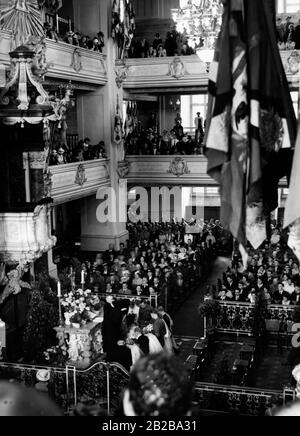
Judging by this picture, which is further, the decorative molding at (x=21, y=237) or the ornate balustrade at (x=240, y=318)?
the ornate balustrade at (x=240, y=318)

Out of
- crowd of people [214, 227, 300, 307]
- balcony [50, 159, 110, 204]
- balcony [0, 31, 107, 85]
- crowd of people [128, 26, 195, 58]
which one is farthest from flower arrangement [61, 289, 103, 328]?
crowd of people [128, 26, 195, 58]

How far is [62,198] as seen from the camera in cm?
2106

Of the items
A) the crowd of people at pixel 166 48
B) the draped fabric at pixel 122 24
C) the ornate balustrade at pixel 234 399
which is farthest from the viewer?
Result: the crowd of people at pixel 166 48

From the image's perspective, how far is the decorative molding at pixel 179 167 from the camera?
25.8 m

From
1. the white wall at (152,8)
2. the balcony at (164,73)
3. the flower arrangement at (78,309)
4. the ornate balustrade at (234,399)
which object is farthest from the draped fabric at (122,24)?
the ornate balustrade at (234,399)

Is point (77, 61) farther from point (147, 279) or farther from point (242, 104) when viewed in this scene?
point (242, 104)

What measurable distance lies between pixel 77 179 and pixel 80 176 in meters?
Result: 0.26

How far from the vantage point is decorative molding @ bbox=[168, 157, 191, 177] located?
84.6 ft

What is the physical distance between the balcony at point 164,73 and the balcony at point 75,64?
4.39ft

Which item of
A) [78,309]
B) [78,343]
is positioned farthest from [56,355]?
[78,309]

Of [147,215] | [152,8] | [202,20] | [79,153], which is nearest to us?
[202,20]

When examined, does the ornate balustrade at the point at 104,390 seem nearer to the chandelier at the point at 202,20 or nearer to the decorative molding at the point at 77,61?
the chandelier at the point at 202,20

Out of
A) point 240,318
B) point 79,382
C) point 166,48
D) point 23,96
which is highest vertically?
point 166,48

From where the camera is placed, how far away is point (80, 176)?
22.2 meters
